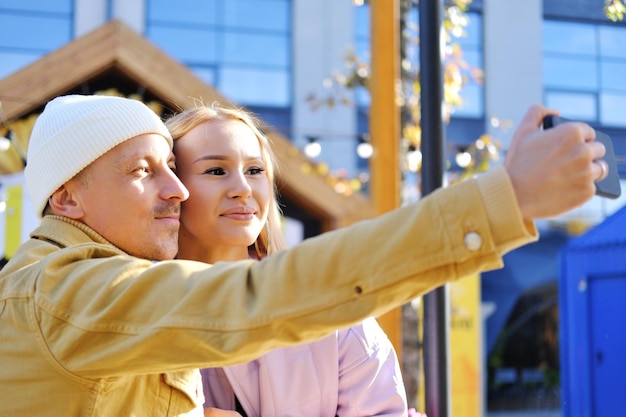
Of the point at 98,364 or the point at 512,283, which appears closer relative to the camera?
the point at 98,364

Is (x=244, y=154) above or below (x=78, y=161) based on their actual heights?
above

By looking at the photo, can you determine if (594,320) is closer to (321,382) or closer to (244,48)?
(321,382)

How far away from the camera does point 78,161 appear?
1371 mm

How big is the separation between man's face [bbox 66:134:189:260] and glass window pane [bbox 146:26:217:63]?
1052 cm

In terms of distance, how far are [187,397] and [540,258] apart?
927cm

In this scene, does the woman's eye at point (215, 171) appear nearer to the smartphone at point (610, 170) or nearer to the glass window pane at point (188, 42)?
the smartphone at point (610, 170)

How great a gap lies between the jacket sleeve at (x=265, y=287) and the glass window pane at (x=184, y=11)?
10.8 metres

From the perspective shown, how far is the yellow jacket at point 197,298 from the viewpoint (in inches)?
38.6

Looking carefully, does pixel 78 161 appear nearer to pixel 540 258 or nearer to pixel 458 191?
pixel 458 191

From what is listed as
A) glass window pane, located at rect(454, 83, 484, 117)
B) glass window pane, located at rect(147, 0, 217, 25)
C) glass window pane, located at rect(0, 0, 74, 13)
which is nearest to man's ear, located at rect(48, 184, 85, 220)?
glass window pane, located at rect(454, 83, 484, 117)

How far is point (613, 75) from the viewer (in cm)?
291

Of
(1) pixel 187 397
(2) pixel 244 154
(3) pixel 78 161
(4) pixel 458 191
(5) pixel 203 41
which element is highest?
(5) pixel 203 41

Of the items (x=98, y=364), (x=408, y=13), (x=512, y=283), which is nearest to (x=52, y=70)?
(x=408, y=13)

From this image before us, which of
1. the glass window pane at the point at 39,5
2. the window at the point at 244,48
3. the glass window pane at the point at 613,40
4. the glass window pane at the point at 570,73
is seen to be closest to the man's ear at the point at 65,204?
the glass window pane at the point at 613,40
